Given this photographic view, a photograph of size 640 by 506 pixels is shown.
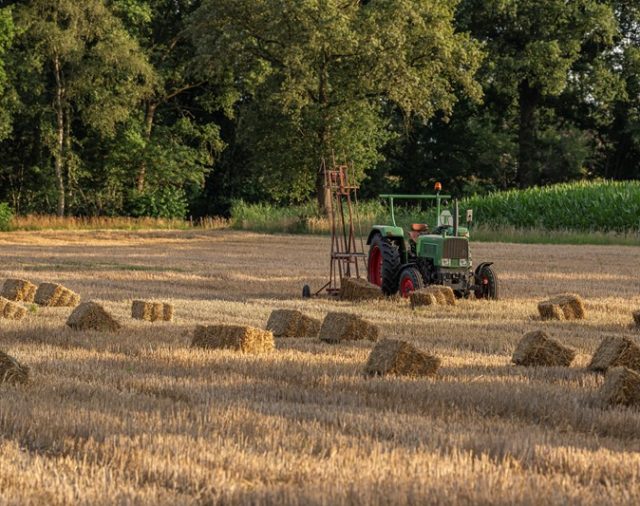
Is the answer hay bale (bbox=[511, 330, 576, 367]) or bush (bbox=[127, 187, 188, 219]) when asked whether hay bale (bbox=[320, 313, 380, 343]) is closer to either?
hay bale (bbox=[511, 330, 576, 367])

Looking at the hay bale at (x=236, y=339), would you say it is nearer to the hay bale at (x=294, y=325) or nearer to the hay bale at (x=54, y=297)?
the hay bale at (x=294, y=325)

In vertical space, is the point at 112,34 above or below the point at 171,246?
above

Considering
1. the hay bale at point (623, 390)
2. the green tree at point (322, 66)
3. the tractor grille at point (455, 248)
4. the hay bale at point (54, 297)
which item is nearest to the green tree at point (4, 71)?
the green tree at point (322, 66)

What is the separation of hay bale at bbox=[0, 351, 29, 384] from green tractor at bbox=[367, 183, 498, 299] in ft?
24.7

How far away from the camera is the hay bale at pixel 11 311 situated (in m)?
12.0

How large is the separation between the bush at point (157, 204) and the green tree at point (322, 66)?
17.7ft

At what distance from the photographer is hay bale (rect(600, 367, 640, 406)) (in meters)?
7.00

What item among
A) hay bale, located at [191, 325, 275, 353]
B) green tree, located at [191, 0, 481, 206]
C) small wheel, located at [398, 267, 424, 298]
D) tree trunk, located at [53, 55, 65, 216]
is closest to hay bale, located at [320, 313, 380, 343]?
hay bale, located at [191, 325, 275, 353]

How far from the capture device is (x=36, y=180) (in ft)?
157

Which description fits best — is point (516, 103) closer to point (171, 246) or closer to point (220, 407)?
point (171, 246)

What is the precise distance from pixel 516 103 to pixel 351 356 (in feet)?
160

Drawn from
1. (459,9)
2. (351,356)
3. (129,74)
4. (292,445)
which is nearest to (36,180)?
(129,74)

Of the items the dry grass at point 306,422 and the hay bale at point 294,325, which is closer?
the dry grass at point 306,422

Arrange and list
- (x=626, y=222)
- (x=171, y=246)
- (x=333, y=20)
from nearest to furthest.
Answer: (x=171, y=246) < (x=626, y=222) < (x=333, y=20)
